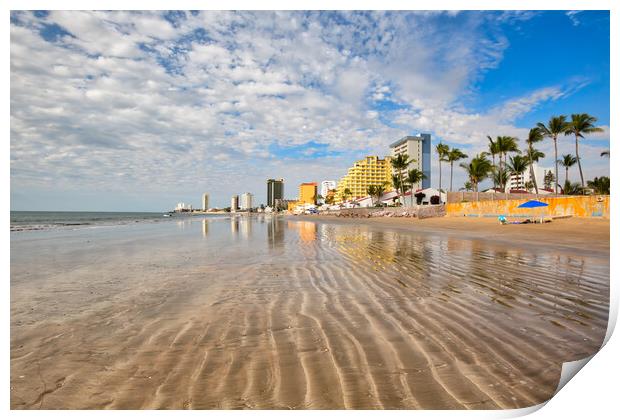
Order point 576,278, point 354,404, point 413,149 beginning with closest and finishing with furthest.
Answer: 1. point 354,404
2. point 576,278
3. point 413,149

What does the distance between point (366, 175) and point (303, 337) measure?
14131 cm

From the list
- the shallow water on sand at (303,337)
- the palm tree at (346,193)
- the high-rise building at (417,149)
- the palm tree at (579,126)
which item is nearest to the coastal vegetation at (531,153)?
the palm tree at (579,126)

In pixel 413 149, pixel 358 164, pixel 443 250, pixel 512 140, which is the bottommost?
pixel 443 250

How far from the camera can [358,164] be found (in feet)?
472

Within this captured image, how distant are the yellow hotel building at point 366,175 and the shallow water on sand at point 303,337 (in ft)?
432

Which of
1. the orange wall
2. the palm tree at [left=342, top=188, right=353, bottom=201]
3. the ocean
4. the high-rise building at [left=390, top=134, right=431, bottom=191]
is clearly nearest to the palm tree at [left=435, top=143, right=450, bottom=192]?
the orange wall

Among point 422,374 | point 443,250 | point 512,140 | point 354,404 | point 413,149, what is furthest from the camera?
point 413,149

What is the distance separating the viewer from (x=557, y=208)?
23312 millimetres

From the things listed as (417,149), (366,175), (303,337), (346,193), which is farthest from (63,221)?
(417,149)

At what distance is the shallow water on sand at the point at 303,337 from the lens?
2.50 metres

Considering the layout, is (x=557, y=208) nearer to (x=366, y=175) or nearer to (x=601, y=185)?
(x=601, y=185)

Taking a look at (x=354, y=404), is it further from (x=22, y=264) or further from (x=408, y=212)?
(x=408, y=212)
